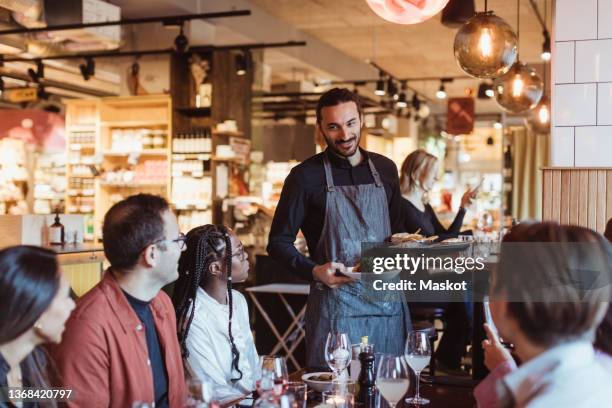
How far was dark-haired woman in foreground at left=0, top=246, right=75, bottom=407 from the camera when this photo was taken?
1.80 m

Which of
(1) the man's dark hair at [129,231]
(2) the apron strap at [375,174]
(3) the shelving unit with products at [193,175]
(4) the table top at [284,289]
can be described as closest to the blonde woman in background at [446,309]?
(4) the table top at [284,289]

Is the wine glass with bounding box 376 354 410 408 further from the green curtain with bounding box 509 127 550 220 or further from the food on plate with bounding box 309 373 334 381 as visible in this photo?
the green curtain with bounding box 509 127 550 220

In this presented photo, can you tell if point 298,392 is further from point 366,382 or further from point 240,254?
point 240,254

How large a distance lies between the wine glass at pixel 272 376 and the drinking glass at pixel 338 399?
181 millimetres

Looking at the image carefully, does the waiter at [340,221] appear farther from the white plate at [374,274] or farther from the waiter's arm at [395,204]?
the white plate at [374,274]

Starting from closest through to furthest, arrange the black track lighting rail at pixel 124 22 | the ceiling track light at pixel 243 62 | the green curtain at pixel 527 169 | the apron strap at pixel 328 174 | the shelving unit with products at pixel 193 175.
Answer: the apron strap at pixel 328 174 < the black track lighting rail at pixel 124 22 < the ceiling track light at pixel 243 62 < the shelving unit with products at pixel 193 175 < the green curtain at pixel 527 169

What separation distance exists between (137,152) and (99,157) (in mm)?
683

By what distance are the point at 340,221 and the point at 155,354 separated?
1.18 metres

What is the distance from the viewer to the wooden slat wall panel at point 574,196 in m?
4.82

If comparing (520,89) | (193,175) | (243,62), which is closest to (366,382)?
(520,89)

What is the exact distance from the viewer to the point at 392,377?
7.07 feet

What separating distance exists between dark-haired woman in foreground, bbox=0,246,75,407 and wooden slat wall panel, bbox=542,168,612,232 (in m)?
3.55

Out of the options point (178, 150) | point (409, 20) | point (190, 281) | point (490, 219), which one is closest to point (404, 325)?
point (190, 281)

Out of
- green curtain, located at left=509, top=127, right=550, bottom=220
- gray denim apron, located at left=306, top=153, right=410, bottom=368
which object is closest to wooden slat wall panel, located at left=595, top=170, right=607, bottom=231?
gray denim apron, located at left=306, top=153, right=410, bottom=368
